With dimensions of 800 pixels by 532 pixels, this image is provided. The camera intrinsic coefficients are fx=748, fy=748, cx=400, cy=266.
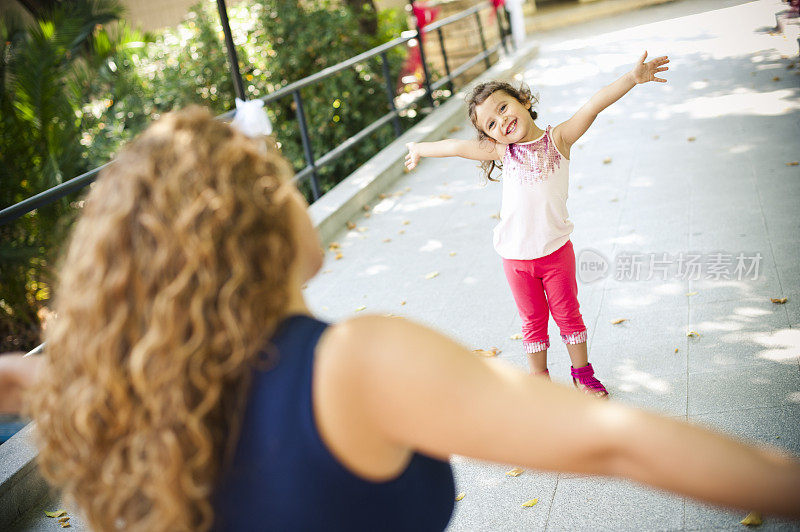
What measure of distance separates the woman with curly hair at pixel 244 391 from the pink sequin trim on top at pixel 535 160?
2.19 meters

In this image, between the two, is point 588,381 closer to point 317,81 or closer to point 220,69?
point 317,81

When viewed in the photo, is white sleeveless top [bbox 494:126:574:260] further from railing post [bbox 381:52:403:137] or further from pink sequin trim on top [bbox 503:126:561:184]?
railing post [bbox 381:52:403:137]

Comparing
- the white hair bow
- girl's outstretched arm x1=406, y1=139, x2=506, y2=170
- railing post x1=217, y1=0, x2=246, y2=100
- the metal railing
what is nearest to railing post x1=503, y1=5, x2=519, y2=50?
the metal railing

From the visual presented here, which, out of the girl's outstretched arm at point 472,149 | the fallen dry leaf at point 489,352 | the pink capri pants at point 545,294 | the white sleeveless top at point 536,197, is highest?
the girl's outstretched arm at point 472,149

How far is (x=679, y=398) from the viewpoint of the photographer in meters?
3.25

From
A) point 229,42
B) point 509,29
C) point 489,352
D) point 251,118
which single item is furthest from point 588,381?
point 509,29

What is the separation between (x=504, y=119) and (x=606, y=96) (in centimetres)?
41

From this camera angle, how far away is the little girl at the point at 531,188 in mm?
3100

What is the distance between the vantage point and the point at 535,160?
3.10 metres

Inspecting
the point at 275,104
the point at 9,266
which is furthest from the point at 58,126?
the point at 275,104

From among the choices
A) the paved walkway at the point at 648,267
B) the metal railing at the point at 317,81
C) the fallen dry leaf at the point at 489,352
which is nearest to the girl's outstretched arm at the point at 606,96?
the paved walkway at the point at 648,267

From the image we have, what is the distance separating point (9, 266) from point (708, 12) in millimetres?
13080

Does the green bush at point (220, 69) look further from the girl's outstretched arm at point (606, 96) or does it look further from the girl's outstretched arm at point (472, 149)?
the girl's outstretched arm at point (606, 96)

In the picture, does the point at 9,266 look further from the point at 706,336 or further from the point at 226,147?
the point at 226,147
